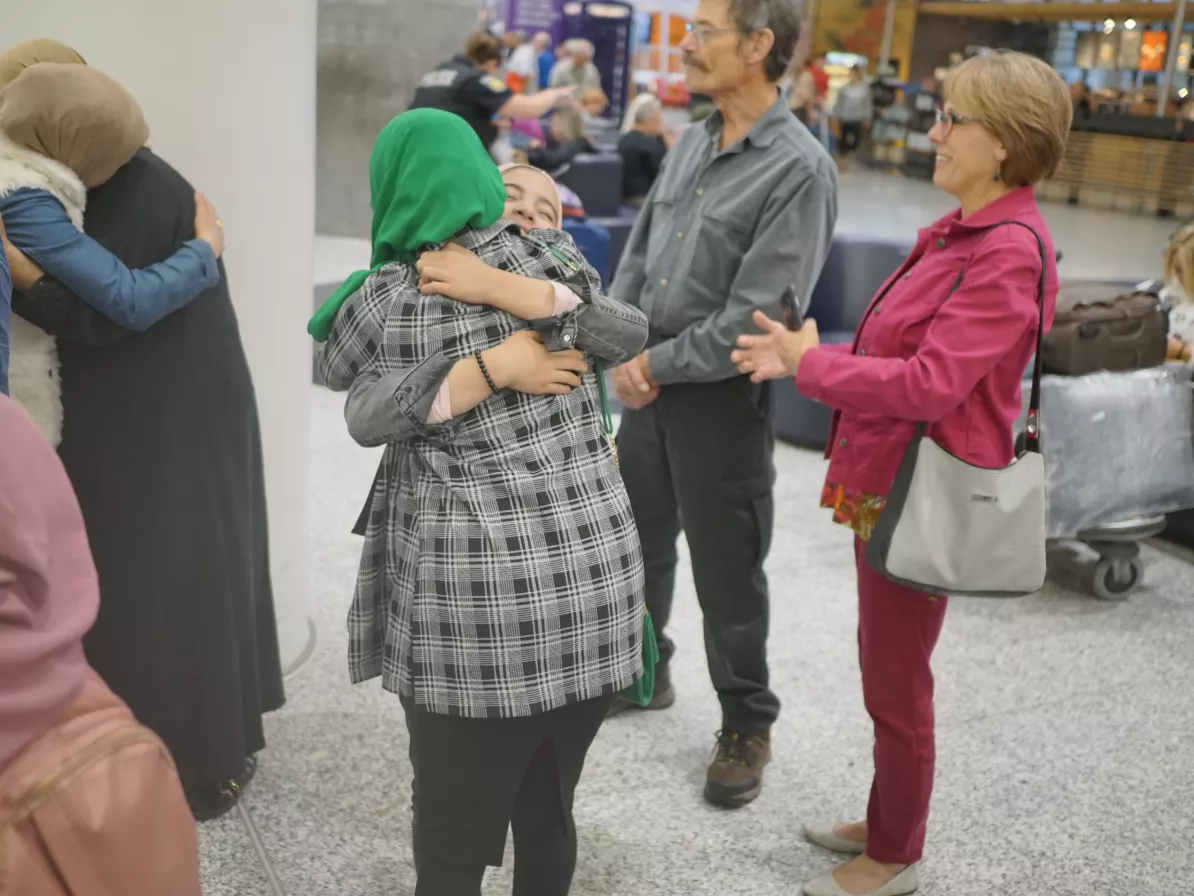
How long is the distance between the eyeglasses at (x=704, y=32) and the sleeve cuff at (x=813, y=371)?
80 centimetres

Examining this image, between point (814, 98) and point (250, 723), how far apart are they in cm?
1204

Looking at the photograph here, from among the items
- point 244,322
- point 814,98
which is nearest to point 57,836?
point 244,322

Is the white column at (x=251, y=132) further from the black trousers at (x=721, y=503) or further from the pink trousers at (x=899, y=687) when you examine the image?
the pink trousers at (x=899, y=687)

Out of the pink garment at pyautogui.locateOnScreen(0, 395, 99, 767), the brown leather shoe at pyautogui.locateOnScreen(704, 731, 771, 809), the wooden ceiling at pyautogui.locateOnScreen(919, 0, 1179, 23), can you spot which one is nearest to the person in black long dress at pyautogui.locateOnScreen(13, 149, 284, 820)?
the brown leather shoe at pyautogui.locateOnScreen(704, 731, 771, 809)

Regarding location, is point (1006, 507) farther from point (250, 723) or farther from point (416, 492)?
point (250, 723)

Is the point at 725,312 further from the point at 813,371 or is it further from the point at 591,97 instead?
the point at 591,97

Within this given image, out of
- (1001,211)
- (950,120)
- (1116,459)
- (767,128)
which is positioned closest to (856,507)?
(1001,211)

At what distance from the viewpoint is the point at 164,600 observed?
2375 mm

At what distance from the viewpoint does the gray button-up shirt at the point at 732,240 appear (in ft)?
8.05

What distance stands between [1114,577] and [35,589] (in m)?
3.88

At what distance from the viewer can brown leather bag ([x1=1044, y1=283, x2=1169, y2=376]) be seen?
393 centimetres

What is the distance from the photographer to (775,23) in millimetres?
2482

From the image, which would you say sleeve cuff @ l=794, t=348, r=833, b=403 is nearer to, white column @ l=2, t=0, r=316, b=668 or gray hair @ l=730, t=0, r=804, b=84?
gray hair @ l=730, t=0, r=804, b=84

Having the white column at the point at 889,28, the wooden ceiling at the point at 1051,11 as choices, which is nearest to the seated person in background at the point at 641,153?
the wooden ceiling at the point at 1051,11
